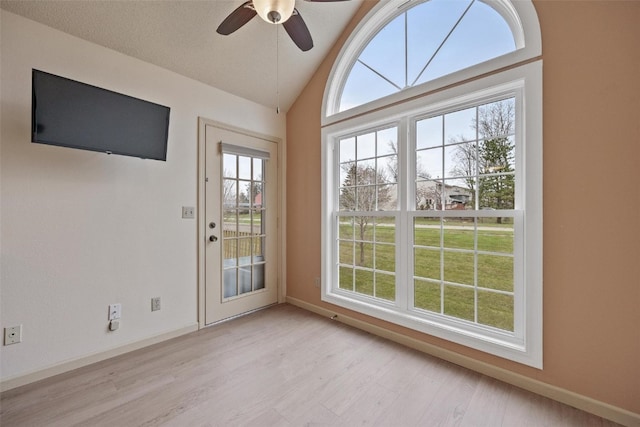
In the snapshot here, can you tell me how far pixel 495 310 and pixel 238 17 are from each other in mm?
2767

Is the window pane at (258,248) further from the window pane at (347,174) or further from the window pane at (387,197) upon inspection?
the window pane at (387,197)

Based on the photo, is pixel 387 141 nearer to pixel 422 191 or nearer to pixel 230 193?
pixel 422 191

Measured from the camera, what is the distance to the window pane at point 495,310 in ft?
6.53

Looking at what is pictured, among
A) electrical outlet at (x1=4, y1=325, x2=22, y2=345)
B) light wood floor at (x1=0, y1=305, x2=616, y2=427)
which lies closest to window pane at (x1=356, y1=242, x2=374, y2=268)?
light wood floor at (x1=0, y1=305, x2=616, y2=427)

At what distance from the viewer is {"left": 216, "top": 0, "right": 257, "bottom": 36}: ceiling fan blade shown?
1.69m

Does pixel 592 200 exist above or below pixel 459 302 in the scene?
above

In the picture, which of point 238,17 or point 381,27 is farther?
point 381,27

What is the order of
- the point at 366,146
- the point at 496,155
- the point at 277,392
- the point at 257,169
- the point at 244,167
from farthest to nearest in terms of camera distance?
the point at 257,169, the point at 244,167, the point at 366,146, the point at 496,155, the point at 277,392

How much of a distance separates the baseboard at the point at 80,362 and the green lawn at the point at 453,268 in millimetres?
1954

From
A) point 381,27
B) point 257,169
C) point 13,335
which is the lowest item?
point 13,335

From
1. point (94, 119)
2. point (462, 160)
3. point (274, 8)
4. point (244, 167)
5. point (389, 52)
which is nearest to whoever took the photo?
point (274, 8)

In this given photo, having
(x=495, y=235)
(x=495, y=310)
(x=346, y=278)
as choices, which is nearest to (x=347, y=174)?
A: (x=346, y=278)

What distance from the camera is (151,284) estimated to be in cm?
240

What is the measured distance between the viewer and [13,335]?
1.79 meters
